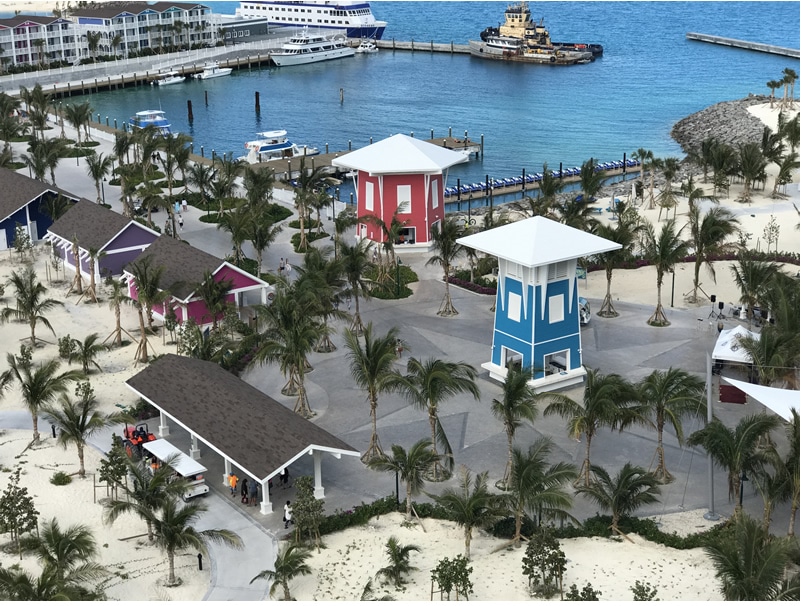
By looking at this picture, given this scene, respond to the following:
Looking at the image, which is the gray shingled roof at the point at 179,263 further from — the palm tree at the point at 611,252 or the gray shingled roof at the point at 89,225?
the palm tree at the point at 611,252

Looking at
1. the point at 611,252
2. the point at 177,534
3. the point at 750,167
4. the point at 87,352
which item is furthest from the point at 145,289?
the point at 750,167

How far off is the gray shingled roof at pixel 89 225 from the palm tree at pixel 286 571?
29114 millimetres

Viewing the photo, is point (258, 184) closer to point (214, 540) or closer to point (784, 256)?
point (784, 256)

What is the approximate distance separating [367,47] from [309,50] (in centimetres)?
1236

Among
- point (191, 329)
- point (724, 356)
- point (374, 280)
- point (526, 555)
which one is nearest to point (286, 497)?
point (526, 555)

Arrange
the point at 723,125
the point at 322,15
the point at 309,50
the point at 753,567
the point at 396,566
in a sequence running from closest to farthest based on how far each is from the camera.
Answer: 1. the point at 753,567
2. the point at 396,566
3. the point at 723,125
4. the point at 309,50
5. the point at 322,15

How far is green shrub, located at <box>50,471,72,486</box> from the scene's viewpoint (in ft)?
128

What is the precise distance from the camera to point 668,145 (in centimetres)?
10181

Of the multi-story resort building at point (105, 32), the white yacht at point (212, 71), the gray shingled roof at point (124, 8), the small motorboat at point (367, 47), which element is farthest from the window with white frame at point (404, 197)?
the small motorboat at point (367, 47)

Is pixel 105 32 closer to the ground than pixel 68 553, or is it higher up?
higher up

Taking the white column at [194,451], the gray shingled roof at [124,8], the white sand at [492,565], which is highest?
the gray shingled roof at [124,8]

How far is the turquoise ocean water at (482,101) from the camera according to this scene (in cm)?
10719

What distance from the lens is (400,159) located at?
63594 millimetres

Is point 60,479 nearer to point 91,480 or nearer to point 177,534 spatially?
point 91,480
